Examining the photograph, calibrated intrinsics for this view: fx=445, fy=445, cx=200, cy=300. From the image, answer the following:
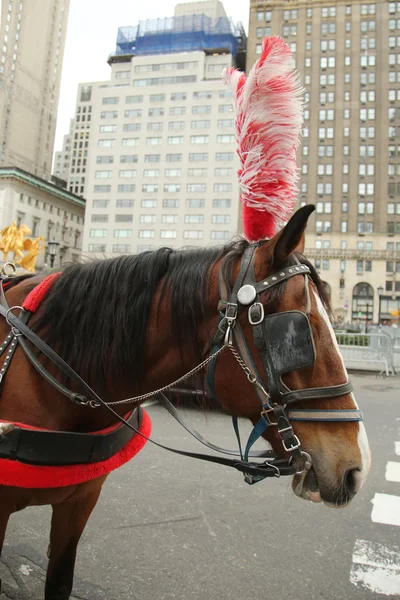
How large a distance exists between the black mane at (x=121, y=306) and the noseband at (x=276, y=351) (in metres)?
0.13

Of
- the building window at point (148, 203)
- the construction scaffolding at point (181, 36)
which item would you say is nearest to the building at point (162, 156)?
the building window at point (148, 203)

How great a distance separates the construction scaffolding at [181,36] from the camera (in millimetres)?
87000

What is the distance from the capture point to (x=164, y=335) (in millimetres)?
1903

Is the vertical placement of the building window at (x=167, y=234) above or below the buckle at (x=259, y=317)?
above

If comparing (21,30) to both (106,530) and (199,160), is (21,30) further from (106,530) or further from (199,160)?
(106,530)

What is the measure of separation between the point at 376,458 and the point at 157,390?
16.0 ft

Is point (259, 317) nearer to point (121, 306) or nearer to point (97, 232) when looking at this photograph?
point (121, 306)

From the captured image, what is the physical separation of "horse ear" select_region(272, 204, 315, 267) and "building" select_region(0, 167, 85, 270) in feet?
247

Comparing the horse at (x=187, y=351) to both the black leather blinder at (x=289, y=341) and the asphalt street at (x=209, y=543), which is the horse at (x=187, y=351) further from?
the asphalt street at (x=209, y=543)

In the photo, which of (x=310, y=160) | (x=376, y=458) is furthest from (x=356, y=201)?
(x=376, y=458)

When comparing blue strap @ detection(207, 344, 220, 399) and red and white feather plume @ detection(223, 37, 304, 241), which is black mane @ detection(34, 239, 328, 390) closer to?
blue strap @ detection(207, 344, 220, 399)

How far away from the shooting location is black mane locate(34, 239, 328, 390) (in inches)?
74.0

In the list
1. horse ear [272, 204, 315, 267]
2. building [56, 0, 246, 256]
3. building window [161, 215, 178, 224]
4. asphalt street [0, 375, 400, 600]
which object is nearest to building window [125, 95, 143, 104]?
building [56, 0, 246, 256]

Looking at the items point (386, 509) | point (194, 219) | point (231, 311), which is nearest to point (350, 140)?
point (194, 219)
